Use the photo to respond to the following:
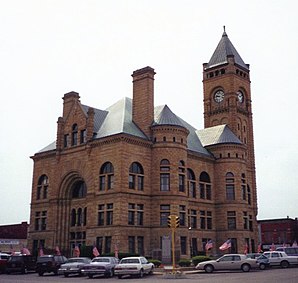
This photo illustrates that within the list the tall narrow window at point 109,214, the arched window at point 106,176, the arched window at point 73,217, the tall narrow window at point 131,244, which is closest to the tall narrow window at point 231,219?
the tall narrow window at point 131,244

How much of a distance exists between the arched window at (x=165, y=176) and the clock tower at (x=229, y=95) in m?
21.6

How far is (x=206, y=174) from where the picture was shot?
6281 cm

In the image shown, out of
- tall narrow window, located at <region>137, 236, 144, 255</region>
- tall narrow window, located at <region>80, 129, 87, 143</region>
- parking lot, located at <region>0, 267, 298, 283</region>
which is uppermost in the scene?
tall narrow window, located at <region>80, 129, 87, 143</region>

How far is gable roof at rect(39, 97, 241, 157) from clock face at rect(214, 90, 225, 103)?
882 centimetres

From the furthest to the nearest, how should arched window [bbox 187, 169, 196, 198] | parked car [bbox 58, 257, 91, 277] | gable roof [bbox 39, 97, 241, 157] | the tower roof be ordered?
the tower roof, arched window [bbox 187, 169, 196, 198], gable roof [bbox 39, 97, 241, 157], parked car [bbox 58, 257, 91, 277]

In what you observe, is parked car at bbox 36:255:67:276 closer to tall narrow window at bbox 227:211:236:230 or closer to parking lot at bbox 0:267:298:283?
parking lot at bbox 0:267:298:283

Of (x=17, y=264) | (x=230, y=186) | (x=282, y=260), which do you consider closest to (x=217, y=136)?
(x=230, y=186)

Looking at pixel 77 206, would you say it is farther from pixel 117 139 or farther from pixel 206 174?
pixel 206 174

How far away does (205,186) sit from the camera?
62031mm

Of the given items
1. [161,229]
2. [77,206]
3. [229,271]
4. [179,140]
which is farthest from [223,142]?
[229,271]

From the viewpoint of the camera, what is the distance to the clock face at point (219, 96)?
76125mm

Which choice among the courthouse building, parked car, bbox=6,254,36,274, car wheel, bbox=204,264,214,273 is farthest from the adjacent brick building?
car wheel, bbox=204,264,214,273

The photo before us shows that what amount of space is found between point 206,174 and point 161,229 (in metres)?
13.9

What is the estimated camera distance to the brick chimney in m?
55.7
